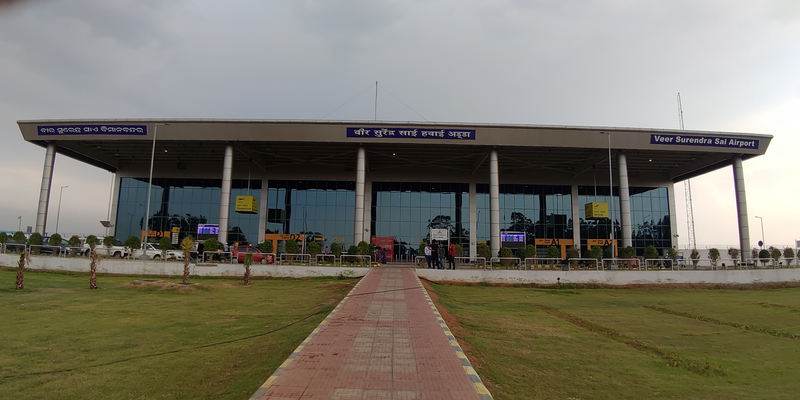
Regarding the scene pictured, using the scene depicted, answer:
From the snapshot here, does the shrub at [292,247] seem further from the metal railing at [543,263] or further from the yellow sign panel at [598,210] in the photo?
the yellow sign panel at [598,210]

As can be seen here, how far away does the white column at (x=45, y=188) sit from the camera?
33.1 meters

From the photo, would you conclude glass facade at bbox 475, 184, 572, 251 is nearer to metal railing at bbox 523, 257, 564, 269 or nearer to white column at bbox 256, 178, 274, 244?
metal railing at bbox 523, 257, 564, 269

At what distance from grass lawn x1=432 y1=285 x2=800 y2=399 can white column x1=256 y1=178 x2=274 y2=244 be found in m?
27.9

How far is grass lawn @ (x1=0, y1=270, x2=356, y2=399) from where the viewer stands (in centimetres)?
553

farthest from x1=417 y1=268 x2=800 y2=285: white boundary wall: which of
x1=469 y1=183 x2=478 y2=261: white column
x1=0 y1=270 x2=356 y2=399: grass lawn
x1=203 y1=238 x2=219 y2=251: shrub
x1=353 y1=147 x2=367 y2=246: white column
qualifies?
x1=469 y1=183 x2=478 y2=261: white column

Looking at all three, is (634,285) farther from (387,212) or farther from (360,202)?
(387,212)

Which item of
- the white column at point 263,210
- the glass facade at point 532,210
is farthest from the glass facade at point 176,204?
the glass facade at point 532,210

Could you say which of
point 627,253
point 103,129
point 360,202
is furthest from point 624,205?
point 103,129

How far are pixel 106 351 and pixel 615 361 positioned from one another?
9.65 meters

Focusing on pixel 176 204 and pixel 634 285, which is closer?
pixel 634 285

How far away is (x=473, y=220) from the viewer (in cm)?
4041

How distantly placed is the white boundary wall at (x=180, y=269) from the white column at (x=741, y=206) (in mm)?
32925

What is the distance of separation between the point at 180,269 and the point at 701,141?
3987 cm

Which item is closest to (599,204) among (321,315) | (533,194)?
(533,194)
